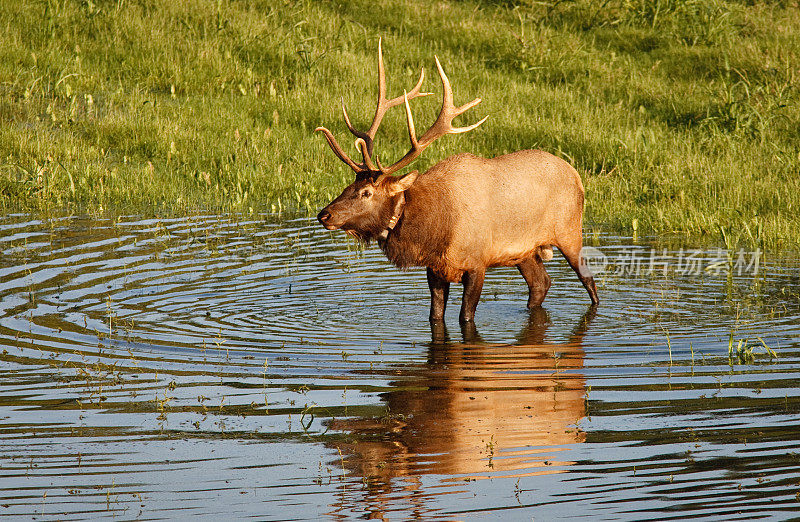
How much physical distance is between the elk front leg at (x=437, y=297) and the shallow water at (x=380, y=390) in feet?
0.61

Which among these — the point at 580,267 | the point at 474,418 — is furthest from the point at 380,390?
the point at 580,267

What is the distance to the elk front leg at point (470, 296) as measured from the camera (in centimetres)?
877

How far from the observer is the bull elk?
28.8 ft

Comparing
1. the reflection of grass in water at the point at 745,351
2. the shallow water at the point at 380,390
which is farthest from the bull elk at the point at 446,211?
the reflection of grass in water at the point at 745,351

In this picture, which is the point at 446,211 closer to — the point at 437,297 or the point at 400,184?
the point at 400,184

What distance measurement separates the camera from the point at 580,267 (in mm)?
9828

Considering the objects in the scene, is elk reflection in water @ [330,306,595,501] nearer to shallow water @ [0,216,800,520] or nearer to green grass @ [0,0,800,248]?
shallow water @ [0,216,800,520]

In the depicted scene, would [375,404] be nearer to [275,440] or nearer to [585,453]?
[275,440]

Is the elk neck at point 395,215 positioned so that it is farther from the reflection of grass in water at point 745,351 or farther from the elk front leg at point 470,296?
the reflection of grass in water at point 745,351

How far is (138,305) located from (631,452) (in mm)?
4741

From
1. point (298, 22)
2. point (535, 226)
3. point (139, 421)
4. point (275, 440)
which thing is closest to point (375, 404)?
point (275, 440)

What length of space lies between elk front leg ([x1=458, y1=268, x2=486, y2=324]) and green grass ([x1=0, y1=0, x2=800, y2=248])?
341 cm

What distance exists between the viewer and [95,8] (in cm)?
1783
